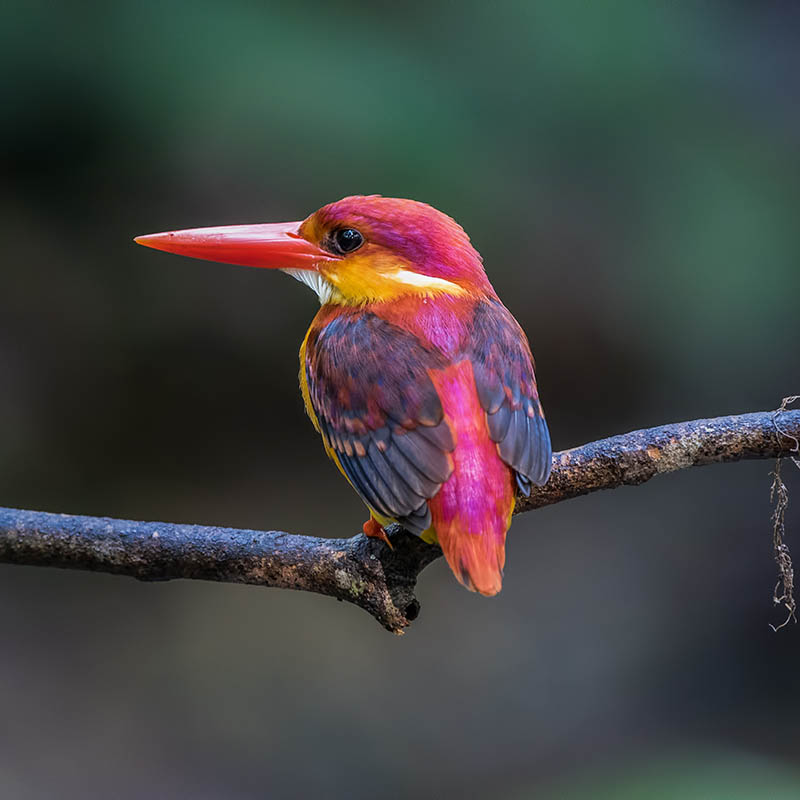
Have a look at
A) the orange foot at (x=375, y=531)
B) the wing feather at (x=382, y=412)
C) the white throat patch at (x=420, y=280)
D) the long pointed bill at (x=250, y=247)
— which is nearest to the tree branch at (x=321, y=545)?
the orange foot at (x=375, y=531)

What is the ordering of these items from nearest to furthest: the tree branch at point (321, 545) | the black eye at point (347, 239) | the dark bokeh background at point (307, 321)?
the tree branch at point (321, 545)
the black eye at point (347, 239)
the dark bokeh background at point (307, 321)

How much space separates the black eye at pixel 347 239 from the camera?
149cm

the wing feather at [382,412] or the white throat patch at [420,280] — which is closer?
the wing feather at [382,412]

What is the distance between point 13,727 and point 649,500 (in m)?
2.11

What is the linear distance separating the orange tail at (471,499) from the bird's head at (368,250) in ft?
0.67

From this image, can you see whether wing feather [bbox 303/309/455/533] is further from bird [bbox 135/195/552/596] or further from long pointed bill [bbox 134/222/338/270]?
long pointed bill [bbox 134/222/338/270]

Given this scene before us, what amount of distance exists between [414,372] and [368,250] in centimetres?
25

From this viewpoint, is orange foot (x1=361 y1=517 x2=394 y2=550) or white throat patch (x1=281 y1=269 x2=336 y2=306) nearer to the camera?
orange foot (x1=361 y1=517 x2=394 y2=550)

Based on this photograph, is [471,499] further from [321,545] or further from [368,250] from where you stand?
[368,250]

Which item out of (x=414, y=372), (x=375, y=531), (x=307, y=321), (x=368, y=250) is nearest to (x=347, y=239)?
(x=368, y=250)

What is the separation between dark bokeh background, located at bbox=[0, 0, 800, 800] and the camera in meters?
2.85

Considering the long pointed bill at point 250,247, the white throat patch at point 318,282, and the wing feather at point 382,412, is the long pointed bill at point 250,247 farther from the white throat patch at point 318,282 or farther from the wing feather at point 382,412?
the wing feather at point 382,412

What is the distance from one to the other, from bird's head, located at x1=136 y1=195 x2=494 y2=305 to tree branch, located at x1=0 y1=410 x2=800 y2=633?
0.34 meters

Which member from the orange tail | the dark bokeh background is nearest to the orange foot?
the orange tail
